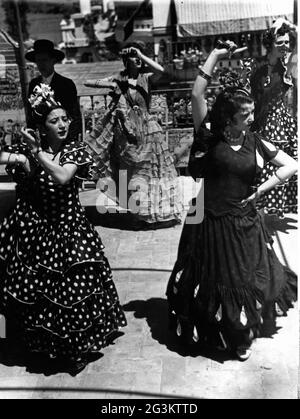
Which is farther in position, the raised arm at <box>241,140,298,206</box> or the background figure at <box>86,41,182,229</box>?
the background figure at <box>86,41,182,229</box>

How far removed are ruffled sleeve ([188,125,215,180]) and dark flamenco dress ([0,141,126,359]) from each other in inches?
29.2

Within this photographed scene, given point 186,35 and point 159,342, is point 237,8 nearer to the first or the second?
point 186,35

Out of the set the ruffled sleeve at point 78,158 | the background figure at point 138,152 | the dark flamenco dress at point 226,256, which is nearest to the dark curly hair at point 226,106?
the dark flamenco dress at point 226,256

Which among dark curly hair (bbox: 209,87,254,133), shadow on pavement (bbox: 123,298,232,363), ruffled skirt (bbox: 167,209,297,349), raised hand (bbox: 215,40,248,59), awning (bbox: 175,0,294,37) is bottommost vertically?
shadow on pavement (bbox: 123,298,232,363)

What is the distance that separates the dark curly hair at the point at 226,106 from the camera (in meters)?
3.64

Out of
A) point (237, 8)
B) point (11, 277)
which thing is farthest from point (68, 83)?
point (237, 8)

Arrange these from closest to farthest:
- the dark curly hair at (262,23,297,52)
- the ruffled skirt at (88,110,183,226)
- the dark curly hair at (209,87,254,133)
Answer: the dark curly hair at (209,87,254,133), the dark curly hair at (262,23,297,52), the ruffled skirt at (88,110,183,226)

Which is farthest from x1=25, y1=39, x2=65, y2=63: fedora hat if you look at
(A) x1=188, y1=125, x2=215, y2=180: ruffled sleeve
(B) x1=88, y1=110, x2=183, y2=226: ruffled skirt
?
(A) x1=188, y1=125, x2=215, y2=180: ruffled sleeve

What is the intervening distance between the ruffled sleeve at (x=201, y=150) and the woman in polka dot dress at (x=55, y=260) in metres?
0.74

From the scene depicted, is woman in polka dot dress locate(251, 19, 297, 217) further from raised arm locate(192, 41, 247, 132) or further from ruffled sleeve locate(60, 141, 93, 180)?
ruffled sleeve locate(60, 141, 93, 180)

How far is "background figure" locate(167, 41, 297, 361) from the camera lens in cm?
369

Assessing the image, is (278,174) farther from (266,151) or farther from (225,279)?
(225,279)

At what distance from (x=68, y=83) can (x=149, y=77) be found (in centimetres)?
145

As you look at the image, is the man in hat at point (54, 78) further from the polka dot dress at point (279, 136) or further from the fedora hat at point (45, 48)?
the polka dot dress at point (279, 136)
